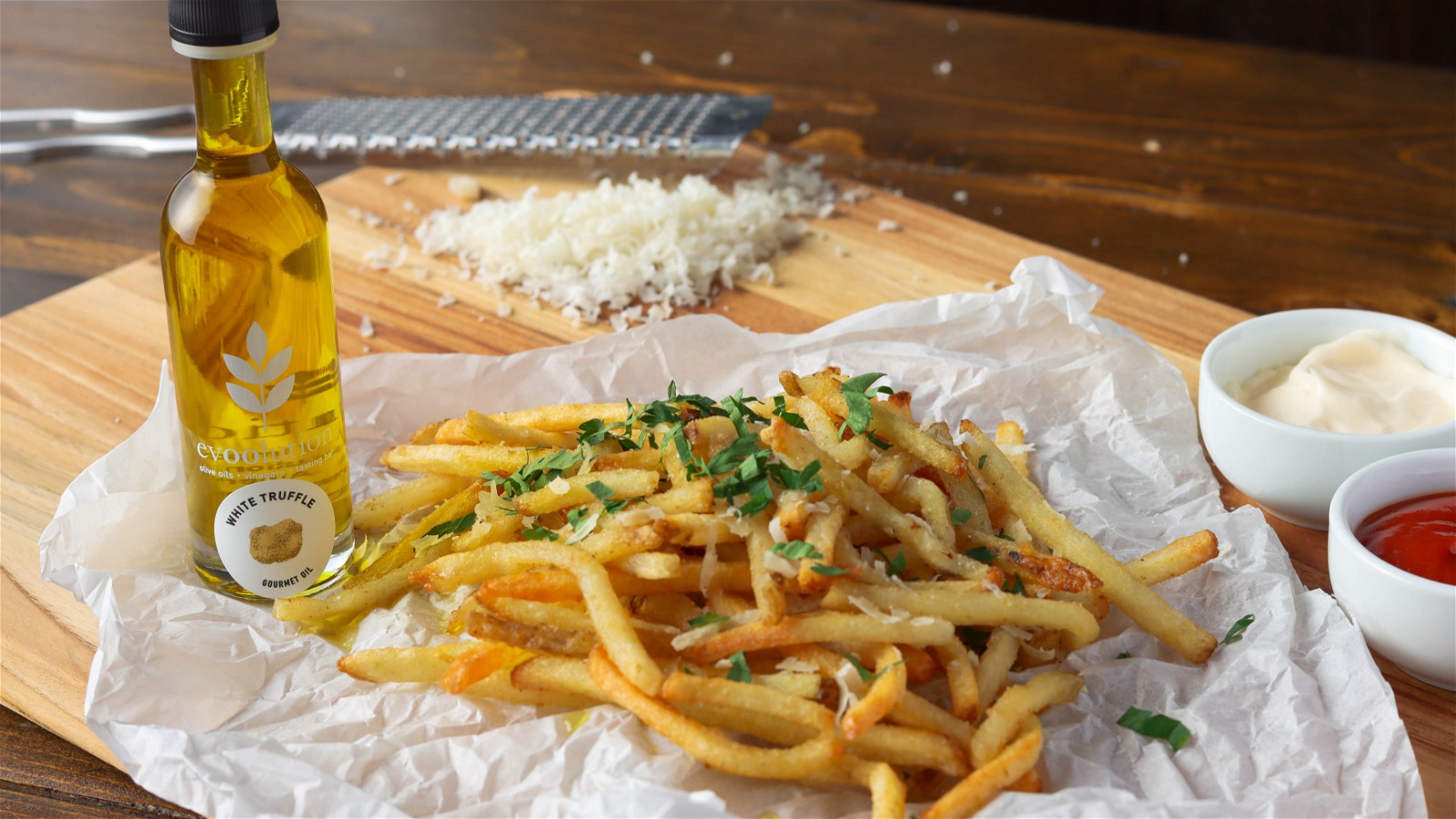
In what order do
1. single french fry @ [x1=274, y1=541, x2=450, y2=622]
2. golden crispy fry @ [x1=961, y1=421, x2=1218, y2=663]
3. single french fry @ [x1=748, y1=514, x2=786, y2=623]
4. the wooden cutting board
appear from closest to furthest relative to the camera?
single french fry @ [x1=748, y1=514, x2=786, y2=623] < golden crispy fry @ [x1=961, y1=421, x2=1218, y2=663] < single french fry @ [x1=274, y1=541, x2=450, y2=622] < the wooden cutting board

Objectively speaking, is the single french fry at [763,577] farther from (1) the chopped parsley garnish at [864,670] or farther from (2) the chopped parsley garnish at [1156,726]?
(2) the chopped parsley garnish at [1156,726]

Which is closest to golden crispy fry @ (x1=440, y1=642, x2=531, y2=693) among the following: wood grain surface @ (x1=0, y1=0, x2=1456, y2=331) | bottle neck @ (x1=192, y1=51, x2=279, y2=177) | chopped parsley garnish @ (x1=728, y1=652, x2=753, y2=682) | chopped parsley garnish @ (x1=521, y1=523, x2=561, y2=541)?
chopped parsley garnish @ (x1=521, y1=523, x2=561, y2=541)

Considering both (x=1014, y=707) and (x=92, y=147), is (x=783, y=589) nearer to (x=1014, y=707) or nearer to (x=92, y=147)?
(x=1014, y=707)

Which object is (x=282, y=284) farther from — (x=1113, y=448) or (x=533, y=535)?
(x=1113, y=448)

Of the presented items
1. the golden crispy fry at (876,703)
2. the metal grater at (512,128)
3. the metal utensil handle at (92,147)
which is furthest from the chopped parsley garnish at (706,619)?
the metal utensil handle at (92,147)

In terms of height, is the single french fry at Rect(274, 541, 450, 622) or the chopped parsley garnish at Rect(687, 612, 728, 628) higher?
the chopped parsley garnish at Rect(687, 612, 728, 628)

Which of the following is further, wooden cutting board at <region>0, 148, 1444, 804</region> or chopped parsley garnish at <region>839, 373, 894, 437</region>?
wooden cutting board at <region>0, 148, 1444, 804</region>


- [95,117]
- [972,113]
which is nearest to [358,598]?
[95,117]

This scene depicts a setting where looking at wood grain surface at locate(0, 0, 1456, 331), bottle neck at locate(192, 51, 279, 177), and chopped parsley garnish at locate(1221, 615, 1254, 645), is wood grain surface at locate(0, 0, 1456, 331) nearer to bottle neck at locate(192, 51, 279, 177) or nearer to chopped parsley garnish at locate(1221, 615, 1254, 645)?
chopped parsley garnish at locate(1221, 615, 1254, 645)
